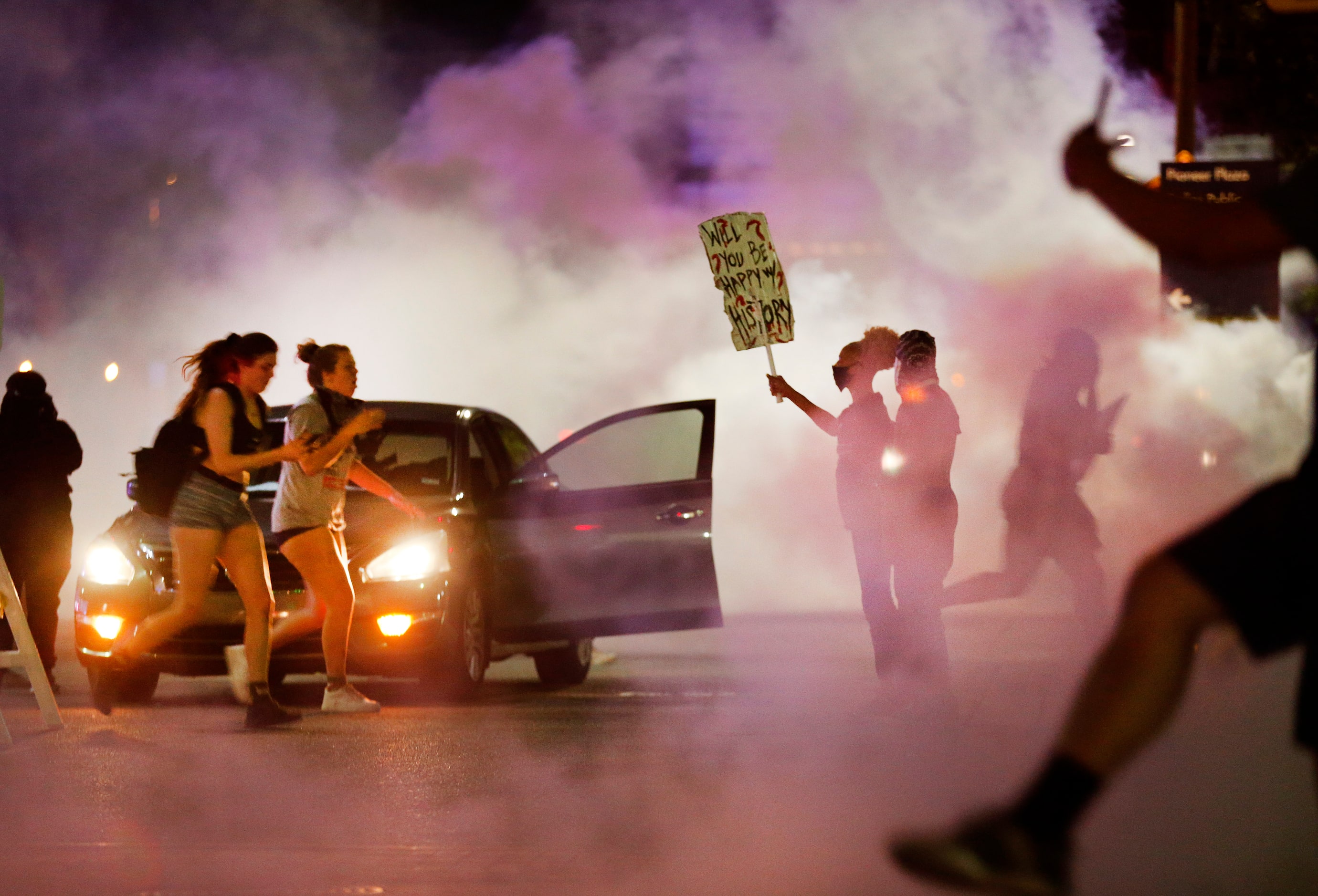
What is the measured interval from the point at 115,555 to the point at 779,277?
3.42 metres

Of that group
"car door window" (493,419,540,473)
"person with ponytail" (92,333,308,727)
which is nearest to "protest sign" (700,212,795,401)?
"car door window" (493,419,540,473)

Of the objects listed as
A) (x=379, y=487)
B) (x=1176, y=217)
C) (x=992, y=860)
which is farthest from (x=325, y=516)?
(x=992, y=860)

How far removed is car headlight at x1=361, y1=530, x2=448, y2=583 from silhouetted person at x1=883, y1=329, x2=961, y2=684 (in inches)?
80.8

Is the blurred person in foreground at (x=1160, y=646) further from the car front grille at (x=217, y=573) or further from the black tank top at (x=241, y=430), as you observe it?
the car front grille at (x=217, y=573)

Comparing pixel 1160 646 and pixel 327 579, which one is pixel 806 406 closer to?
pixel 327 579

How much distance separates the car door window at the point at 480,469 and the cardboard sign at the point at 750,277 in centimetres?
143

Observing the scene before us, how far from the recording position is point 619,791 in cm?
575

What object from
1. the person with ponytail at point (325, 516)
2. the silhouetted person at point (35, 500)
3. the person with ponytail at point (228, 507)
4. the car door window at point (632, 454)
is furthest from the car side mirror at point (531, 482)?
the car door window at point (632, 454)

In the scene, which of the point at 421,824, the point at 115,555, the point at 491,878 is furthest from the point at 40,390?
the point at 491,878

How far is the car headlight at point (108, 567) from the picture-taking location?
8094 millimetres

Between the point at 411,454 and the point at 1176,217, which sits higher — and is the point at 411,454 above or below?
above

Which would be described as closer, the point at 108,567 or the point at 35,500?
the point at 108,567

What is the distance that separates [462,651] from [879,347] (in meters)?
2.35

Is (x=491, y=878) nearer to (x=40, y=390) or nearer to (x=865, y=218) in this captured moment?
(x=40, y=390)
